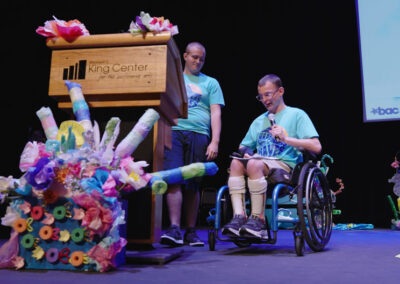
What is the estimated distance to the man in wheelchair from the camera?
179cm

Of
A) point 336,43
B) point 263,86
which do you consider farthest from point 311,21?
point 263,86

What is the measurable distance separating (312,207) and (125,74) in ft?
3.29

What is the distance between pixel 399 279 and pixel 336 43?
3207 mm

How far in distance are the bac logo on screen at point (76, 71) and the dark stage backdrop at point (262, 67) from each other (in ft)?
8.49

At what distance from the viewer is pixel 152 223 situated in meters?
1.56

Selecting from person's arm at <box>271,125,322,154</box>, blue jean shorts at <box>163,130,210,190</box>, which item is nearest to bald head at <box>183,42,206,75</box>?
blue jean shorts at <box>163,130,210,190</box>

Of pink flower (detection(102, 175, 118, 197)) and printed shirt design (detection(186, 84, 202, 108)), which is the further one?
printed shirt design (detection(186, 84, 202, 108))

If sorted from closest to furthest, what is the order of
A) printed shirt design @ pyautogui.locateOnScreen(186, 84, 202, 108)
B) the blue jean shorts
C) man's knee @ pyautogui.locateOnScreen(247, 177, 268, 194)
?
1. man's knee @ pyautogui.locateOnScreen(247, 177, 268, 194)
2. the blue jean shorts
3. printed shirt design @ pyautogui.locateOnScreen(186, 84, 202, 108)

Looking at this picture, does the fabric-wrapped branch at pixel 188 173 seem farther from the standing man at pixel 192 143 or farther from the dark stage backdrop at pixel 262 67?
the dark stage backdrop at pixel 262 67

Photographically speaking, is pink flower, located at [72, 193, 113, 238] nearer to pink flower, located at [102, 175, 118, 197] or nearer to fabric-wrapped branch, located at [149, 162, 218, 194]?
pink flower, located at [102, 175, 118, 197]

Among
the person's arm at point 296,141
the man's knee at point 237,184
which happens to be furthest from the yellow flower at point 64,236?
the person's arm at point 296,141

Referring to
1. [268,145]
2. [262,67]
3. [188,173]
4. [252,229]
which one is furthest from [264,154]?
[262,67]

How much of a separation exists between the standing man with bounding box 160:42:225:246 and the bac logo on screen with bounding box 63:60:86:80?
0.70 metres

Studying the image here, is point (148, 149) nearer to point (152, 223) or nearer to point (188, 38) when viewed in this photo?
point (152, 223)
